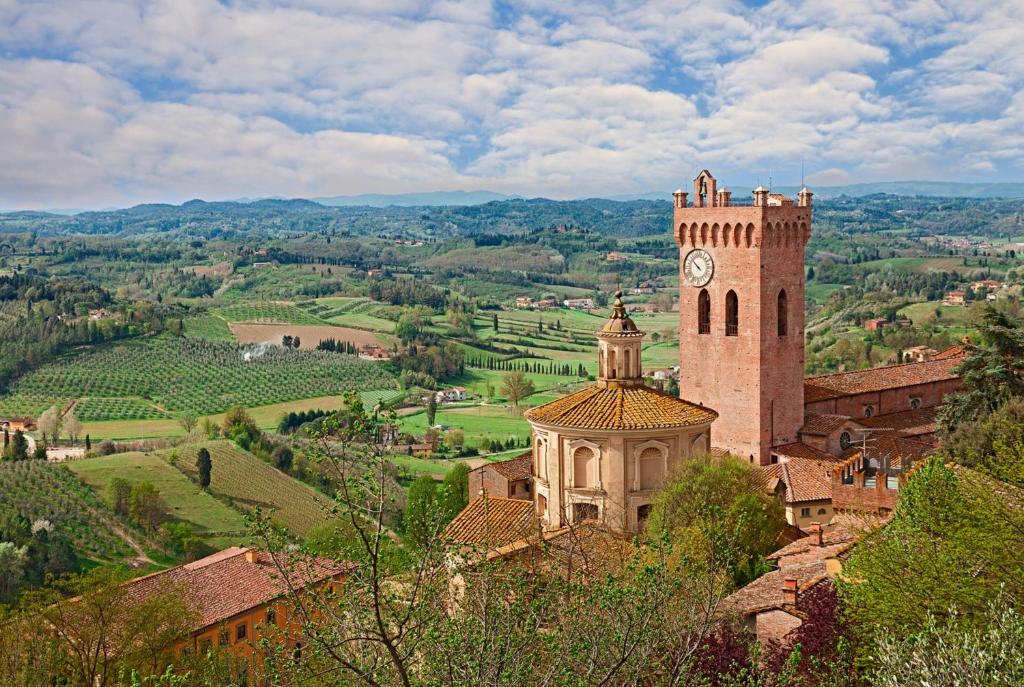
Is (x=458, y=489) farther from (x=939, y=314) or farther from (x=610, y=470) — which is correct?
(x=939, y=314)

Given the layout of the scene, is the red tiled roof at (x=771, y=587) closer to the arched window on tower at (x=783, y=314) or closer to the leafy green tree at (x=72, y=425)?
the arched window on tower at (x=783, y=314)

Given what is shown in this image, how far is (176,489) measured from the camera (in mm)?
74188

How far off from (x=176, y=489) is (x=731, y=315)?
43666 mm

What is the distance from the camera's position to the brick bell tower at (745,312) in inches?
1758

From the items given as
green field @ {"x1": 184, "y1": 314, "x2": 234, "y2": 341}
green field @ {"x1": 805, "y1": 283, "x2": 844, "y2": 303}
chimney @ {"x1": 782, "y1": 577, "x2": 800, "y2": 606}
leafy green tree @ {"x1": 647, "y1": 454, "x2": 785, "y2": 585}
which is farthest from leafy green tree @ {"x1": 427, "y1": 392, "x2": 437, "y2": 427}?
green field @ {"x1": 805, "y1": 283, "x2": 844, "y2": 303}

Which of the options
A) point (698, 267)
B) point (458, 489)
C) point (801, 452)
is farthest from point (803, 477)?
point (458, 489)

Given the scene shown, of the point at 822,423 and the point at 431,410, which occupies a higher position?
the point at 822,423

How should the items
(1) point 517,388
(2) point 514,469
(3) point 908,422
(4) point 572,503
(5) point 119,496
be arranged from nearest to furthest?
(4) point 572,503
(2) point 514,469
(3) point 908,422
(5) point 119,496
(1) point 517,388

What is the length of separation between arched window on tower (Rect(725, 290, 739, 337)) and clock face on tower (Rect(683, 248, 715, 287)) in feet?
3.80

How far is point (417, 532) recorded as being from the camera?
1664 cm

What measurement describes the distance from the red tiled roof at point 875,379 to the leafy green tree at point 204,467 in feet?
142

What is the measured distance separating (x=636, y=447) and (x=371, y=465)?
20.2m

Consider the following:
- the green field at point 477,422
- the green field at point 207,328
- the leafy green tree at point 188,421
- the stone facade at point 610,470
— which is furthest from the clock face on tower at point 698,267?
the green field at point 207,328

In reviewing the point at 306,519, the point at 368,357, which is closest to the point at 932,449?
the point at 306,519
